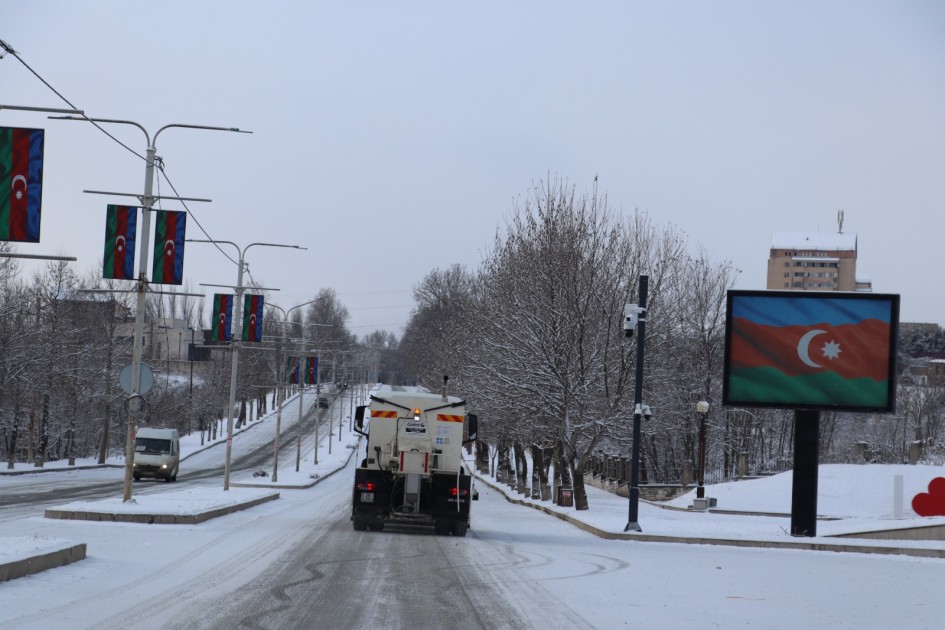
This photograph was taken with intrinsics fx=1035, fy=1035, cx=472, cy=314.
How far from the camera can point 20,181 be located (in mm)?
15008

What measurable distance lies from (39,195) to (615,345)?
91.0 feet

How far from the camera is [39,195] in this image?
49.3 ft

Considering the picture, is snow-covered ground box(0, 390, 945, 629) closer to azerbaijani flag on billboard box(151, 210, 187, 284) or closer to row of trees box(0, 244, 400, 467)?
azerbaijani flag on billboard box(151, 210, 187, 284)

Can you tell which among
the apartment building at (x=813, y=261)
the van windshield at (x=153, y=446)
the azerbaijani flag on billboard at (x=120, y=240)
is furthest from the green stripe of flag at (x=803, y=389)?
the apartment building at (x=813, y=261)

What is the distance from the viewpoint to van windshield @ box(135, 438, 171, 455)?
181 ft

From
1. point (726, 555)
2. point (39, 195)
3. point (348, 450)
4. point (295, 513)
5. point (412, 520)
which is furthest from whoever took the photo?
point (348, 450)

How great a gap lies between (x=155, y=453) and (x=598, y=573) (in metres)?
43.4

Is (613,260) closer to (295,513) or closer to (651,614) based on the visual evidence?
(295,513)

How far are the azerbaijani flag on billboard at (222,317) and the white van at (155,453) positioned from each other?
2122 cm

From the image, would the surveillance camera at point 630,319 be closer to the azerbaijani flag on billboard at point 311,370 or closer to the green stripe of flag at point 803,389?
the green stripe of flag at point 803,389

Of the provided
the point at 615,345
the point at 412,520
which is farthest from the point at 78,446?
the point at 412,520

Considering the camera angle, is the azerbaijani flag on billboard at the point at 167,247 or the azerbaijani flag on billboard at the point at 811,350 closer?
the azerbaijani flag on billboard at the point at 167,247

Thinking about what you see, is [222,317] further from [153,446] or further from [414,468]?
[153,446]

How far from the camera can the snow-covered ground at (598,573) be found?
37.4 ft
